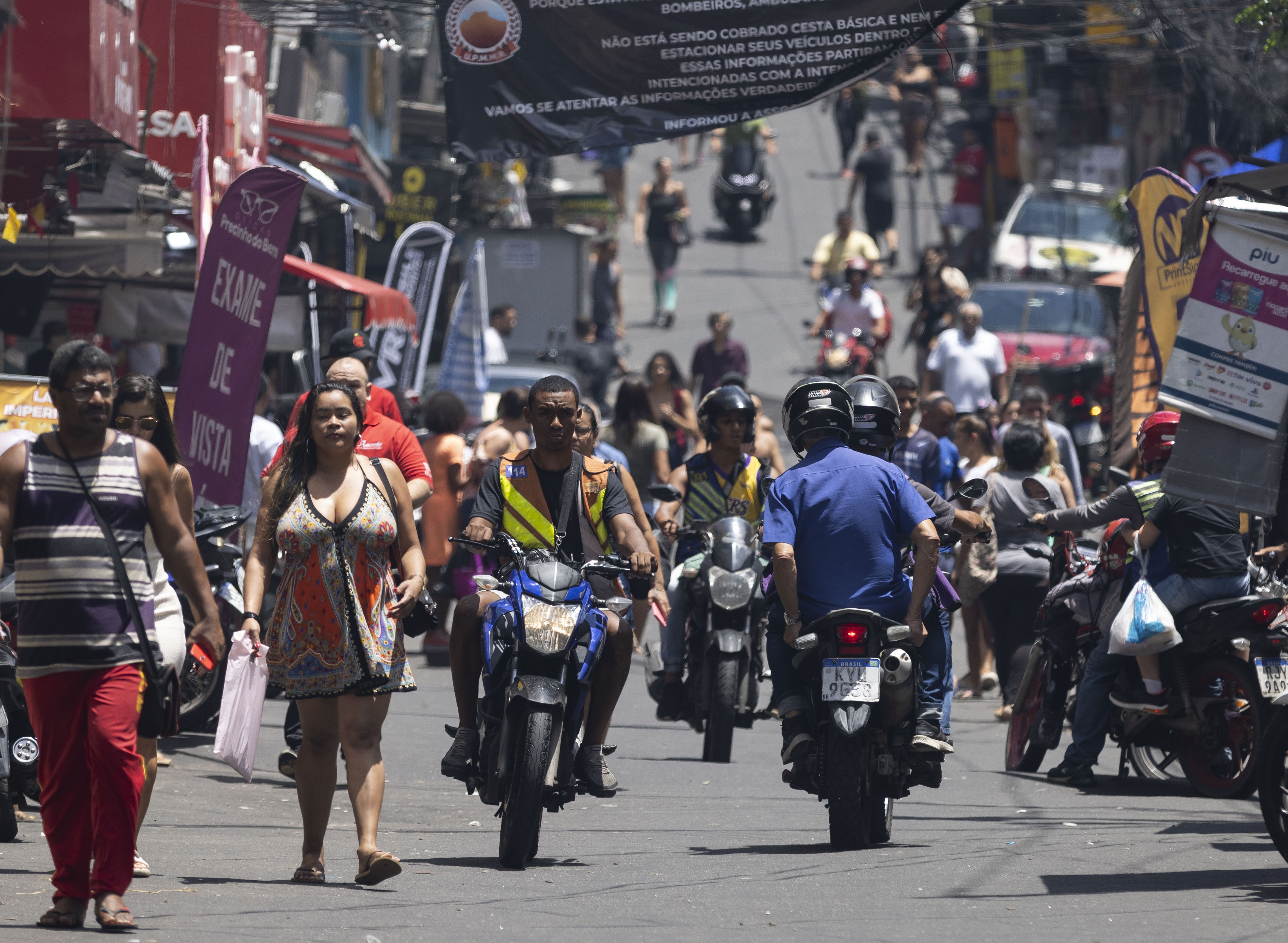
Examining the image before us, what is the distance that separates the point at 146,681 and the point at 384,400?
4909 mm

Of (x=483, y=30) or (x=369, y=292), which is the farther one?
(x=369, y=292)

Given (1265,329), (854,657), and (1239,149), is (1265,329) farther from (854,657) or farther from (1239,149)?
(1239,149)

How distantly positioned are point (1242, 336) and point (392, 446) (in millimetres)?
3954

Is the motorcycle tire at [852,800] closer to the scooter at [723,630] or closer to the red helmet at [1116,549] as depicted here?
the scooter at [723,630]

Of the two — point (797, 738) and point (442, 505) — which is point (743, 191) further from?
point (797, 738)

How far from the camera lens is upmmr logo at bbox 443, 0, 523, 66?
10.8 meters

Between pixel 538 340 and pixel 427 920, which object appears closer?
pixel 427 920

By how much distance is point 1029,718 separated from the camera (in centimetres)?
1038

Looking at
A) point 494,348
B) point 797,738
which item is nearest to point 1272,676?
point 797,738

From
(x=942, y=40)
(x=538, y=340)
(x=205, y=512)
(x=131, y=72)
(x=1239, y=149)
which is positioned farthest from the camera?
(x=538, y=340)

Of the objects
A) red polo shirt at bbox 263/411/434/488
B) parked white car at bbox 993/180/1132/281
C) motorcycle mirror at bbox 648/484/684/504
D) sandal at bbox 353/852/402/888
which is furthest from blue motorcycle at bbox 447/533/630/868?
parked white car at bbox 993/180/1132/281

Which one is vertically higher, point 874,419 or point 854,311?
point 874,419

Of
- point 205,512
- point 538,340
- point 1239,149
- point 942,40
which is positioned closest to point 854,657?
point 942,40

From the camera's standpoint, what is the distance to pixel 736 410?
11.1 meters
